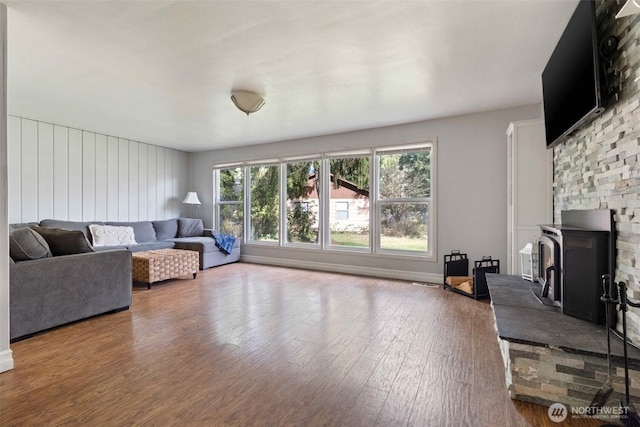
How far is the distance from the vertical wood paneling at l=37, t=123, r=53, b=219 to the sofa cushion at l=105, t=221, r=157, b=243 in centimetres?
88

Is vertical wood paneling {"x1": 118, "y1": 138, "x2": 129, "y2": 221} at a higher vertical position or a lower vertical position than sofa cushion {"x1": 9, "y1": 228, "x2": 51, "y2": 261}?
higher

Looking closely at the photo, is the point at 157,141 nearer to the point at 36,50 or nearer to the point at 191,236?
the point at 191,236

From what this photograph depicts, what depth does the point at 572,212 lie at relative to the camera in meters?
2.30

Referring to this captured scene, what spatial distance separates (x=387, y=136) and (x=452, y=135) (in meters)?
0.94

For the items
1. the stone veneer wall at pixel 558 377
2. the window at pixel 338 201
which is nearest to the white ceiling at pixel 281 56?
the window at pixel 338 201

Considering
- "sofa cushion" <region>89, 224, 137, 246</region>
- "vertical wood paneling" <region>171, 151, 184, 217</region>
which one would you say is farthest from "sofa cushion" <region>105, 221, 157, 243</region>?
"vertical wood paneling" <region>171, 151, 184, 217</region>

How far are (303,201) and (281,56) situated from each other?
3277 millimetres

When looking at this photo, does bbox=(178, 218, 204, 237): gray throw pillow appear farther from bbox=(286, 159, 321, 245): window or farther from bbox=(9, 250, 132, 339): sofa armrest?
bbox=(9, 250, 132, 339): sofa armrest

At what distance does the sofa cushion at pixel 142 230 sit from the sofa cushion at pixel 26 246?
2.74 meters

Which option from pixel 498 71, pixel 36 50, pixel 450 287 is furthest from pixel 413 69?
pixel 36 50

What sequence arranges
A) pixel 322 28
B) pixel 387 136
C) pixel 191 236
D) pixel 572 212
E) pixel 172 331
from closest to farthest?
pixel 322 28
pixel 572 212
pixel 172 331
pixel 387 136
pixel 191 236

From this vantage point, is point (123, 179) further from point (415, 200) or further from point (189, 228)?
point (415, 200)

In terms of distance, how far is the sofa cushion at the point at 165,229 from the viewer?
574 cm

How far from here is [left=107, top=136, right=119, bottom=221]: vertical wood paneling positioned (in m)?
5.38
